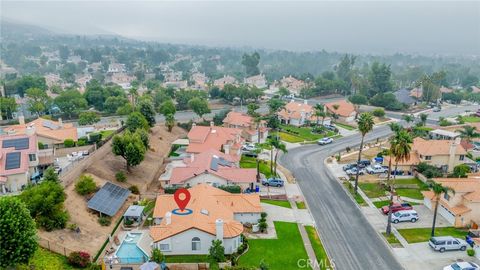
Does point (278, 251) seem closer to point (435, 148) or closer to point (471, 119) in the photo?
point (435, 148)

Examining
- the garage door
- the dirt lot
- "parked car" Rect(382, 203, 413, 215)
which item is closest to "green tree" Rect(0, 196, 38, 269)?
the dirt lot

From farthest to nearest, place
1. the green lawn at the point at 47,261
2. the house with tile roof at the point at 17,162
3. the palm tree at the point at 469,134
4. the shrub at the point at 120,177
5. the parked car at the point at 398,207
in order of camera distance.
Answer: the palm tree at the point at 469,134, the shrub at the point at 120,177, the parked car at the point at 398,207, the house with tile roof at the point at 17,162, the green lawn at the point at 47,261

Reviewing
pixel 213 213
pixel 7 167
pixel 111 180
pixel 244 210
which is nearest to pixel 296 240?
pixel 244 210

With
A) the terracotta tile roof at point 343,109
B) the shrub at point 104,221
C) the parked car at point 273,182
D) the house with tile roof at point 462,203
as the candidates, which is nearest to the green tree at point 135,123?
the parked car at point 273,182

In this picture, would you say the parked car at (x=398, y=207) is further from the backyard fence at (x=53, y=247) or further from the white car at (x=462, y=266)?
the backyard fence at (x=53, y=247)

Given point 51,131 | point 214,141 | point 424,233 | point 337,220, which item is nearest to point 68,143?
point 51,131

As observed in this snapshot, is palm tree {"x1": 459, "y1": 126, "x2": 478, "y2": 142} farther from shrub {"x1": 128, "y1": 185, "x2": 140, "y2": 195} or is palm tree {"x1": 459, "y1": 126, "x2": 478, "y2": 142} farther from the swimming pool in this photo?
the swimming pool

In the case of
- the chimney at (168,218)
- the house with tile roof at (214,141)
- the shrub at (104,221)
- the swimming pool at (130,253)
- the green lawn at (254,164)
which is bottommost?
the swimming pool at (130,253)
